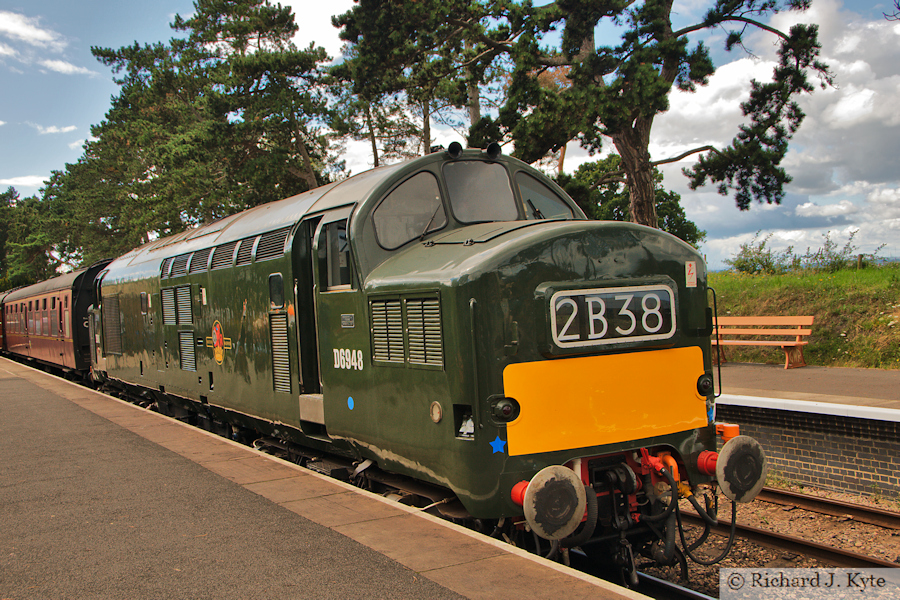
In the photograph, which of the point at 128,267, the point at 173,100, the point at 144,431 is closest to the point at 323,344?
the point at 144,431

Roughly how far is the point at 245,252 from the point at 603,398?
4451 millimetres

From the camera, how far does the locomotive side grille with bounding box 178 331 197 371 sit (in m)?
9.13

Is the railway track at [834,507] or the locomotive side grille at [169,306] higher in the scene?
the locomotive side grille at [169,306]

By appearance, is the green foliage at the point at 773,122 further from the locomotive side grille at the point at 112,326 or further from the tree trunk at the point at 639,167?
the locomotive side grille at the point at 112,326

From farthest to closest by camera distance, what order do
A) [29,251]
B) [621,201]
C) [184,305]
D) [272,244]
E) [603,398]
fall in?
[29,251] → [621,201] → [184,305] → [272,244] → [603,398]

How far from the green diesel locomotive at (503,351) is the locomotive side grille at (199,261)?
2.29 m

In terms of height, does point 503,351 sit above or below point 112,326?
below

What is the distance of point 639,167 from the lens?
1555 centimetres

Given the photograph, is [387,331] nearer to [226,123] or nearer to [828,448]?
[828,448]

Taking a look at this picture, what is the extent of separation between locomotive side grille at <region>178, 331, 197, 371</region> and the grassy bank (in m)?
11.4

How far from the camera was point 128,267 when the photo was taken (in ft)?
39.3

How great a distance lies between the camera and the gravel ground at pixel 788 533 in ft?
18.7

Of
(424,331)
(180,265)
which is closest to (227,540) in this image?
(424,331)

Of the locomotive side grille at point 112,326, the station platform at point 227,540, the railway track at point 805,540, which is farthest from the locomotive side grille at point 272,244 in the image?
the locomotive side grille at point 112,326
